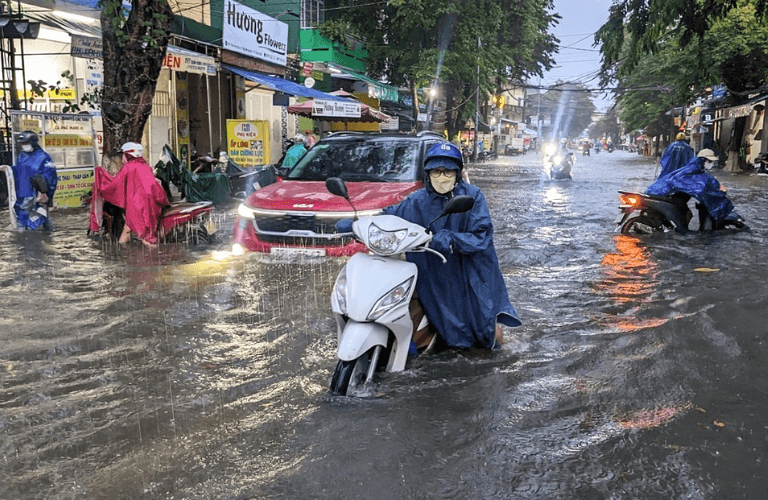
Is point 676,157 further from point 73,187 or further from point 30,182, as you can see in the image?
point 73,187

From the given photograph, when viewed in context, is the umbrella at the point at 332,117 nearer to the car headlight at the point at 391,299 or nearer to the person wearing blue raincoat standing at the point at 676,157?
the person wearing blue raincoat standing at the point at 676,157

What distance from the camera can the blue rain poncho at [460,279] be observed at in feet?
15.5

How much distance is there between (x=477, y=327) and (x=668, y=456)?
159 centimetres

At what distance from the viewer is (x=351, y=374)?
4.30 metres

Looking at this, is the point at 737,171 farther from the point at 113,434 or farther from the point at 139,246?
the point at 113,434

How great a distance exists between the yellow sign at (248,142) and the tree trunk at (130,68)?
23.7 feet

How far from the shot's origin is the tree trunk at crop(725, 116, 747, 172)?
3419cm

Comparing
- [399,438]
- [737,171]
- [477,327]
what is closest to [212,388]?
[399,438]

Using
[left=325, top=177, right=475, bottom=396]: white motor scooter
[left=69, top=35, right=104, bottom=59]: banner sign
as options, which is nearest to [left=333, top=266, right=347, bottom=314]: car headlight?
[left=325, top=177, right=475, bottom=396]: white motor scooter

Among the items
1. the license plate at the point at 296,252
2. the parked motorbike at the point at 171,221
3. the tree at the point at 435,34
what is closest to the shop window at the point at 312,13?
the tree at the point at 435,34

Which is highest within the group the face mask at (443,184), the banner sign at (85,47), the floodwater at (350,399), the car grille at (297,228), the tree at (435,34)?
the tree at (435,34)

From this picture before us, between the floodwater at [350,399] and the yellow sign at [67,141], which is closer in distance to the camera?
the floodwater at [350,399]

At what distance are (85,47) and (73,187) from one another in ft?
8.86

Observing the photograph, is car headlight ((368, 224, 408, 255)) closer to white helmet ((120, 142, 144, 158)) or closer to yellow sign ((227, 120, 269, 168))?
white helmet ((120, 142, 144, 158))
